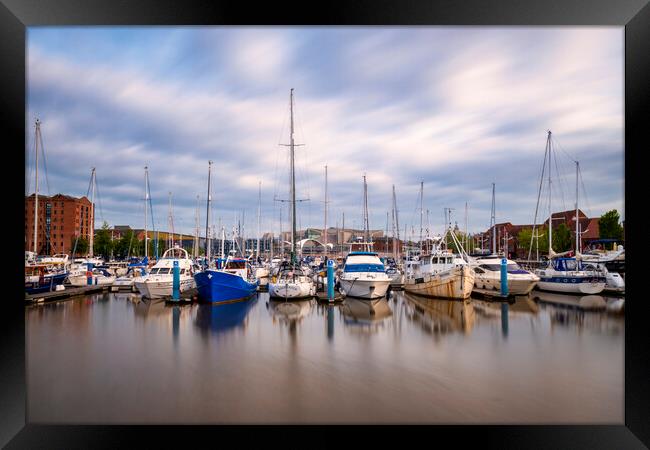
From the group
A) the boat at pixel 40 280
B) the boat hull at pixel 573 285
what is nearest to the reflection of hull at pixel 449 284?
the boat hull at pixel 573 285

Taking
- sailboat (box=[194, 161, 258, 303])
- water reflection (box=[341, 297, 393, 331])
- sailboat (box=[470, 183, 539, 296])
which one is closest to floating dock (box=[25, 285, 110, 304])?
sailboat (box=[194, 161, 258, 303])

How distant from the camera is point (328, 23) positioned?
383 cm

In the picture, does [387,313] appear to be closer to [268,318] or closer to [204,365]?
[268,318]

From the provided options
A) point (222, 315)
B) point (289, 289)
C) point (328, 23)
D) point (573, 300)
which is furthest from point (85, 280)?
point (573, 300)

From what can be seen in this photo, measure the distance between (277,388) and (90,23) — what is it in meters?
5.06

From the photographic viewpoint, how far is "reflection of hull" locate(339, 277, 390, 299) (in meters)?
14.6

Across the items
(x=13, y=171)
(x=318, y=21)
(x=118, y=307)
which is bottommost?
(x=118, y=307)

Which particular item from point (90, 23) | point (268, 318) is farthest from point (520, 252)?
point (90, 23)

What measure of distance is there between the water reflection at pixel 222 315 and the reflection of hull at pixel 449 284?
7206 mm

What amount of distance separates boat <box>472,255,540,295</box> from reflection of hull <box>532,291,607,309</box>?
0.72m

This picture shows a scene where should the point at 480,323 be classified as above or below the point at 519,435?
below

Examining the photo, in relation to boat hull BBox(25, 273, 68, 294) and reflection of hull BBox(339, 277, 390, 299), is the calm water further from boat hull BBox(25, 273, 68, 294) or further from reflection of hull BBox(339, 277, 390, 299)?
boat hull BBox(25, 273, 68, 294)

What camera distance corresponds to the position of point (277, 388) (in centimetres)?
555

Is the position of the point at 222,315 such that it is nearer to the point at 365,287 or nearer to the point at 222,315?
the point at 222,315
